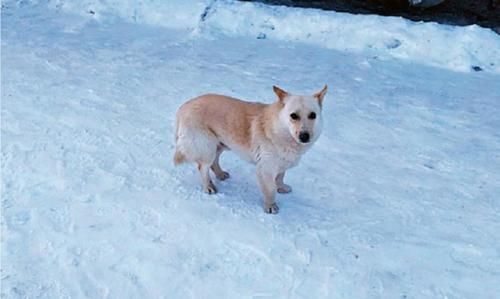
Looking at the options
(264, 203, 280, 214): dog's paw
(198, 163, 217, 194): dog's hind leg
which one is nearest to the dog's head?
(264, 203, 280, 214): dog's paw

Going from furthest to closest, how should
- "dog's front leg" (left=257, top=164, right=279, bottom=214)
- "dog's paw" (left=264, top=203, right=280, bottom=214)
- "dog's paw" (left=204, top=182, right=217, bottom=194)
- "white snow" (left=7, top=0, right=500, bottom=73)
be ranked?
"white snow" (left=7, top=0, right=500, bottom=73), "dog's paw" (left=204, top=182, right=217, bottom=194), "dog's paw" (left=264, top=203, right=280, bottom=214), "dog's front leg" (left=257, top=164, right=279, bottom=214)

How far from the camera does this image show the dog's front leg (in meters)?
3.61

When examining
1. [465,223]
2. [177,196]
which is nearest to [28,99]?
[177,196]

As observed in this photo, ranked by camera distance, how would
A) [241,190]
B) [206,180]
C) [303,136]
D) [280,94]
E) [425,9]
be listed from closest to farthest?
[303,136]
[280,94]
[206,180]
[241,190]
[425,9]

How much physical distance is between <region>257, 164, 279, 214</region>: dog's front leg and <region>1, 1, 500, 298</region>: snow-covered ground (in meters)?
0.11

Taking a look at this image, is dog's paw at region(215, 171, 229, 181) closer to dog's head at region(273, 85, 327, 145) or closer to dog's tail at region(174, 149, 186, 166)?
dog's tail at region(174, 149, 186, 166)

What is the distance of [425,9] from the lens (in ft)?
30.8

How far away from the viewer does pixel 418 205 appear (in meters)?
3.94

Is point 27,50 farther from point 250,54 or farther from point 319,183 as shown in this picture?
point 319,183

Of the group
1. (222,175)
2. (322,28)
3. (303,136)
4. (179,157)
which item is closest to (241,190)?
(222,175)

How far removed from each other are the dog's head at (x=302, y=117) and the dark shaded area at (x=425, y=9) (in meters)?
6.25

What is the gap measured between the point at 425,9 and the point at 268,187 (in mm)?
6928

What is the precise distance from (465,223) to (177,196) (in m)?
1.98

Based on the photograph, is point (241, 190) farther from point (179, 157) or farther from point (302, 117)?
point (302, 117)
